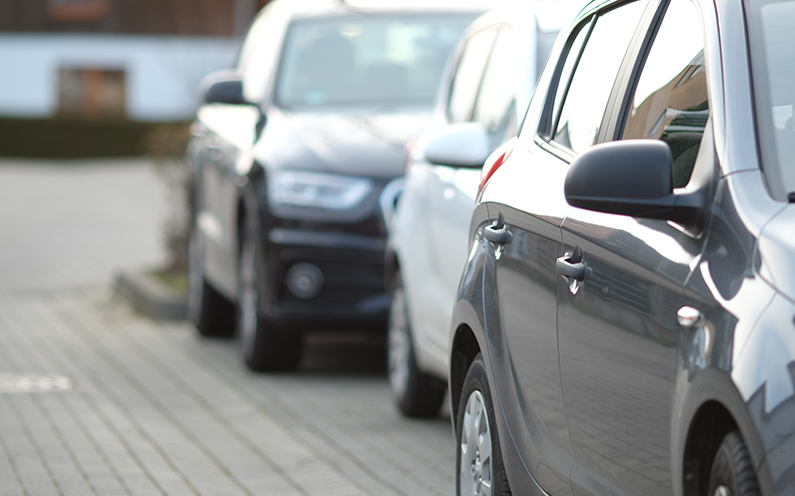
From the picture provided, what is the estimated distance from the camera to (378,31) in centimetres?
841

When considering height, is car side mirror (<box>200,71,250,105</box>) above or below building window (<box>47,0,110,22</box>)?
above

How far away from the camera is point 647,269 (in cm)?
265

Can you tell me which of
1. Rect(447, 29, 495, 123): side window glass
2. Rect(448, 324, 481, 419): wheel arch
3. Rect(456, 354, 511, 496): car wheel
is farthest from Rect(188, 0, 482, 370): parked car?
Rect(456, 354, 511, 496): car wheel

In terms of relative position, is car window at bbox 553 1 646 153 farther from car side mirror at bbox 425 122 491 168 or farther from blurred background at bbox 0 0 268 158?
blurred background at bbox 0 0 268 158

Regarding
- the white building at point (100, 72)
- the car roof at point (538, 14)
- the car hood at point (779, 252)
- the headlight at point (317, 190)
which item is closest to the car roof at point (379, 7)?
the headlight at point (317, 190)

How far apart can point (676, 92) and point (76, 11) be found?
4846 centimetres

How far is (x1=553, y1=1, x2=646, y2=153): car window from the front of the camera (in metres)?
3.39

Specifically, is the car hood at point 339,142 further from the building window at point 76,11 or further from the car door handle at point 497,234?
the building window at point 76,11

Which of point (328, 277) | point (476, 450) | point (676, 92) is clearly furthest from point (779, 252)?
point (328, 277)

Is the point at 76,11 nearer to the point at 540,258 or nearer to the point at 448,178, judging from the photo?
the point at 448,178

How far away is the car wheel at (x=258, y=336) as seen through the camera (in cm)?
768

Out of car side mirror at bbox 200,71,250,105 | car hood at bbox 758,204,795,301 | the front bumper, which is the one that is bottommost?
the front bumper

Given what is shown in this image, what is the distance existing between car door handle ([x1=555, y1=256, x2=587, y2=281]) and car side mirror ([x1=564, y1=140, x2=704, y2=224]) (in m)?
0.33

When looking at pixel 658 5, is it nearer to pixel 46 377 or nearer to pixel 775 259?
pixel 775 259
